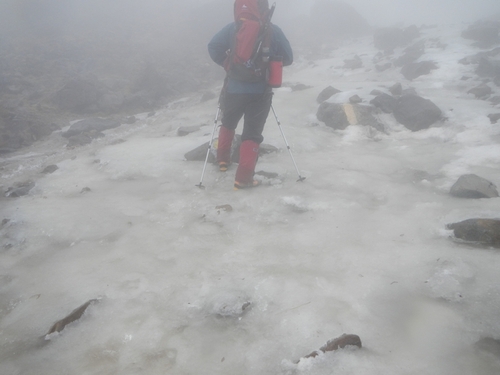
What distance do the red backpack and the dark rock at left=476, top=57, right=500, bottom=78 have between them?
1279cm

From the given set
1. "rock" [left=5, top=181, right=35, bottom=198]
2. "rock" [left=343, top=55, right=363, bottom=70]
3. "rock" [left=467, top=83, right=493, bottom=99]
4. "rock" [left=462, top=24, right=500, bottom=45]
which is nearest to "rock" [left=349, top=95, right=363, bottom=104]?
"rock" [left=467, top=83, right=493, bottom=99]

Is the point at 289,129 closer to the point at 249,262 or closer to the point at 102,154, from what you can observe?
the point at 102,154

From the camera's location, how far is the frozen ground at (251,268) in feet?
8.00

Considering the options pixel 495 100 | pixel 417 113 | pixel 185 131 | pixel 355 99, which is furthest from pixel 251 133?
pixel 495 100

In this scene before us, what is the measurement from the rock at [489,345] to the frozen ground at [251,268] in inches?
3.1

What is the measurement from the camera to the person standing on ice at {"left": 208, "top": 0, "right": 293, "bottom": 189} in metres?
4.72

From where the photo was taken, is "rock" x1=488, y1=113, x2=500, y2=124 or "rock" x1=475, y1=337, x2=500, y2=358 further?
"rock" x1=488, y1=113, x2=500, y2=124

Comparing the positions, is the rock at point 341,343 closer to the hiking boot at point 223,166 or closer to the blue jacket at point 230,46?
the blue jacket at point 230,46

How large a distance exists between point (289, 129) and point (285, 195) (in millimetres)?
4068

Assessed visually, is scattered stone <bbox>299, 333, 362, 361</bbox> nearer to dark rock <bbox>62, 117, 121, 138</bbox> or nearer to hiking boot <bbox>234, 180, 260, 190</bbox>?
hiking boot <bbox>234, 180, 260, 190</bbox>

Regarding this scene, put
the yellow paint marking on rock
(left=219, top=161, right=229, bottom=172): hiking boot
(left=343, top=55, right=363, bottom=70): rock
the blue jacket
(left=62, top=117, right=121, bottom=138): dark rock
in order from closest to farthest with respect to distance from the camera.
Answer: the blue jacket → (left=219, top=161, right=229, bottom=172): hiking boot → the yellow paint marking on rock → (left=62, top=117, right=121, bottom=138): dark rock → (left=343, top=55, right=363, bottom=70): rock

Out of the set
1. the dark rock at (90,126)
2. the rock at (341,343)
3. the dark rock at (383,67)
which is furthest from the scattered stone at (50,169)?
the dark rock at (383,67)

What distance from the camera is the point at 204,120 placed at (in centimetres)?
1081

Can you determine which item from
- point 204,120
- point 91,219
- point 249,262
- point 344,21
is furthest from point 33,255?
point 344,21
